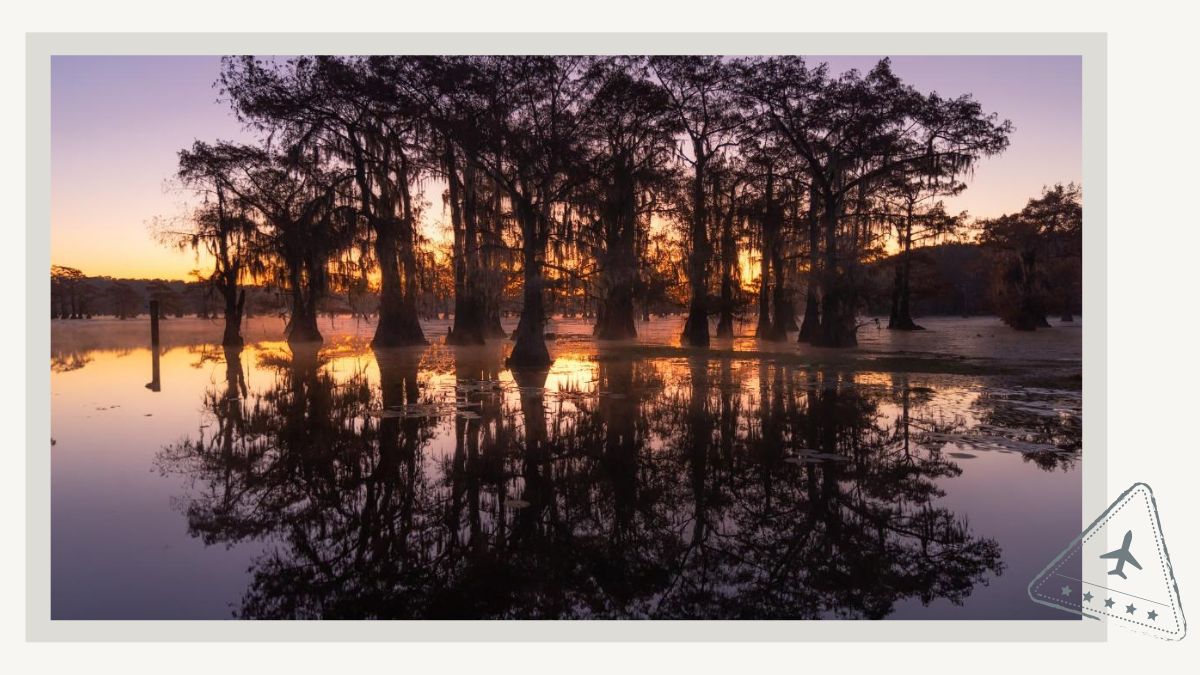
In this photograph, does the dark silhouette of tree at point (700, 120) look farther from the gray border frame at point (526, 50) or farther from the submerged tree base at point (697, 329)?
Result: the gray border frame at point (526, 50)

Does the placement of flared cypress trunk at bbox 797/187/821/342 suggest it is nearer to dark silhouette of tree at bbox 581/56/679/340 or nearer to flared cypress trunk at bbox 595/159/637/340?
dark silhouette of tree at bbox 581/56/679/340

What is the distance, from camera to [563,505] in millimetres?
5938

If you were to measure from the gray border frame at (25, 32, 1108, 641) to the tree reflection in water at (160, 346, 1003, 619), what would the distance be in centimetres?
13

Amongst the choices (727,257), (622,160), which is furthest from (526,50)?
(727,257)

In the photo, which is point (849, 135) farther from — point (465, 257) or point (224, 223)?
point (224, 223)

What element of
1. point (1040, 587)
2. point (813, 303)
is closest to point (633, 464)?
point (1040, 587)

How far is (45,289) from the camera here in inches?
212

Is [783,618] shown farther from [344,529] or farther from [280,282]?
[280,282]
